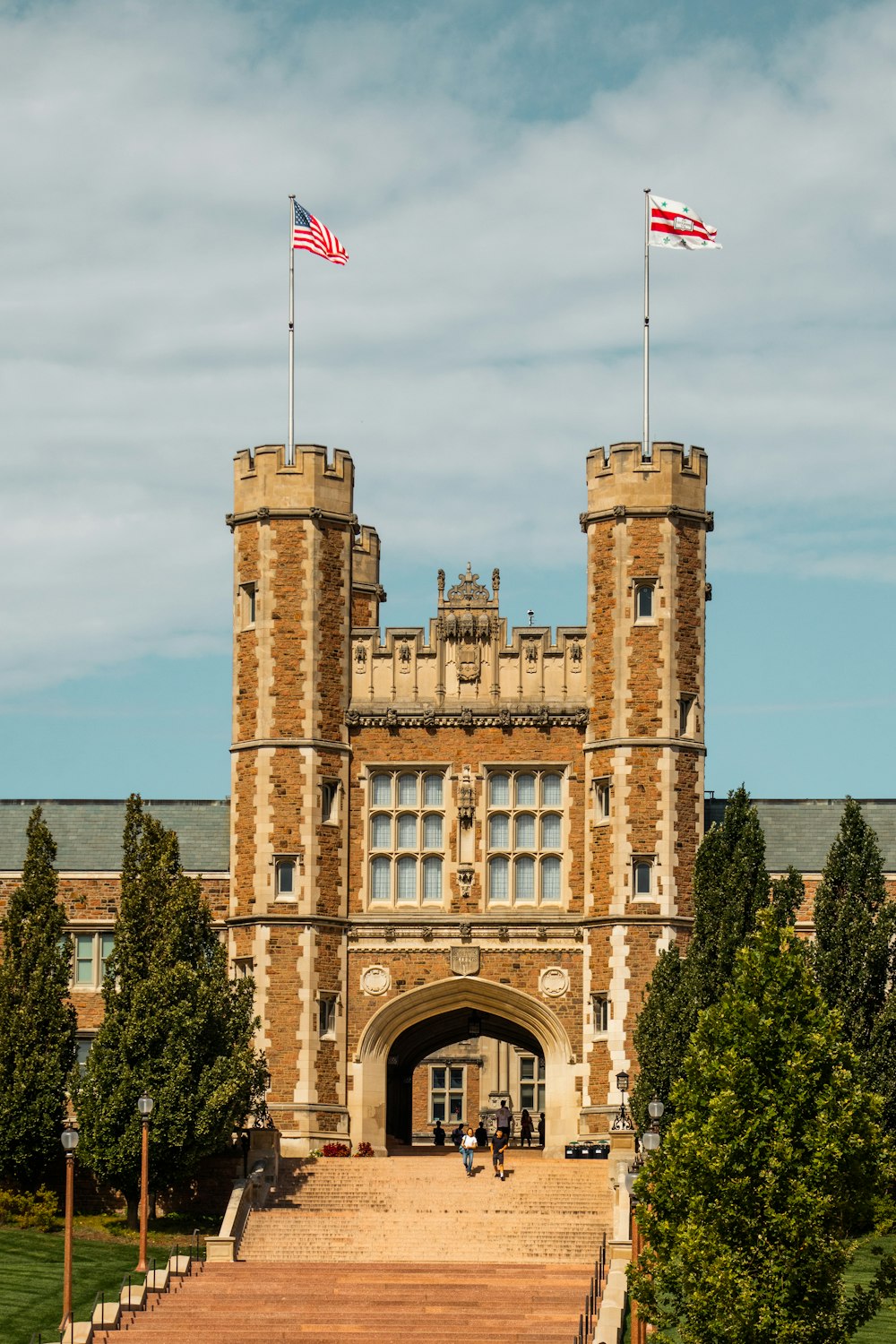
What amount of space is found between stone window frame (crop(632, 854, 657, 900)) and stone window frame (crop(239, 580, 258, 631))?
10.0m

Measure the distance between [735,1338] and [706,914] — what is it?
17093 mm

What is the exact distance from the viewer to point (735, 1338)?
1379 inches

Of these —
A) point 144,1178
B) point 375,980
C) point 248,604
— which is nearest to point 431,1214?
point 144,1178

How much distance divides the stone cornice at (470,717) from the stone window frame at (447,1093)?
31857 mm

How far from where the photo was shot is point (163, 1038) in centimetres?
5025

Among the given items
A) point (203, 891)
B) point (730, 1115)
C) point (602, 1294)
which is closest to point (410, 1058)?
point (203, 891)

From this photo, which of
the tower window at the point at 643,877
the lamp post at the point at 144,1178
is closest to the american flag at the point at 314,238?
the tower window at the point at 643,877

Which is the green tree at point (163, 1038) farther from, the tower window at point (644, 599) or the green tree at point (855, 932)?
the tower window at point (644, 599)

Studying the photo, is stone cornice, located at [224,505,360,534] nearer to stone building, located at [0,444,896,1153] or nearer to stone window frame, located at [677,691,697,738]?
stone building, located at [0,444,896,1153]

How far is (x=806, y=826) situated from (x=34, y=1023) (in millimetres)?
19375

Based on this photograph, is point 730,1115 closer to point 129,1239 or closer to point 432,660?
point 129,1239

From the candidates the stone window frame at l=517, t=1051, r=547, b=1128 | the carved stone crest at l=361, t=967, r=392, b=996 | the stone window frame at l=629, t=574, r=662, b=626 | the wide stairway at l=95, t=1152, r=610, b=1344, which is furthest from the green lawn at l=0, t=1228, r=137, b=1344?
the stone window frame at l=517, t=1051, r=547, b=1128

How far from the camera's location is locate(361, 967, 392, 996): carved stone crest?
57312 millimetres

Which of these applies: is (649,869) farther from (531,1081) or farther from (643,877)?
(531,1081)
